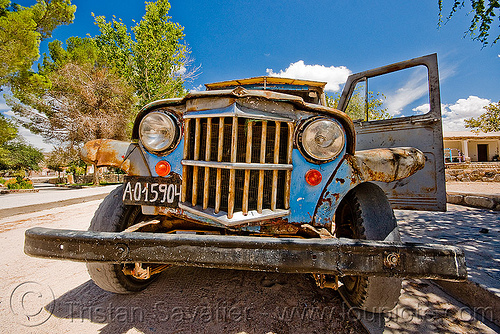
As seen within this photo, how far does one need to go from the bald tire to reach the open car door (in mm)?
3028

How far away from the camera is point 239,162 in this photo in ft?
5.17

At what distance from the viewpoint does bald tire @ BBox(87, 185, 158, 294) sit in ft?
5.65

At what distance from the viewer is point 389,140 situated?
3152 mm

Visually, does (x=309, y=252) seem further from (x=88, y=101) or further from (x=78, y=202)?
(x=88, y=101)

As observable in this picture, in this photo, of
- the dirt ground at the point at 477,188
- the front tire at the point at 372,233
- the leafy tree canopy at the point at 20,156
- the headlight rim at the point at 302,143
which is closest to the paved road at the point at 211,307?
the front tire at the point at 372,233

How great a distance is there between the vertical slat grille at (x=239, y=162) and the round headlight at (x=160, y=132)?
0.11 metres

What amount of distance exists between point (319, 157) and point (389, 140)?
2.14 meters

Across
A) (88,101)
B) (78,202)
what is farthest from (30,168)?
(78,202)

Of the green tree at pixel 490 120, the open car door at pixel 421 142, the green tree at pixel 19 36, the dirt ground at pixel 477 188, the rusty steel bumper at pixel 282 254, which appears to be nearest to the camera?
the rusty steel bumper at pixel 282 254

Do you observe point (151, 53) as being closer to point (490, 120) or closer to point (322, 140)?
point (322, 140)

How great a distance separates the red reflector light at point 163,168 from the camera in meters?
1.64

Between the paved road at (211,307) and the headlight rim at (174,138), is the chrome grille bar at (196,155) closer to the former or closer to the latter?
the headlight rim at (174,138)

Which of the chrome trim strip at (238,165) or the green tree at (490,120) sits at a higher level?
the green tree at (490,120)

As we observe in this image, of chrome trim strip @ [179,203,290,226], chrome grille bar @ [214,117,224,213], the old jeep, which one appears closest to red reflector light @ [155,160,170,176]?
the old jeep
